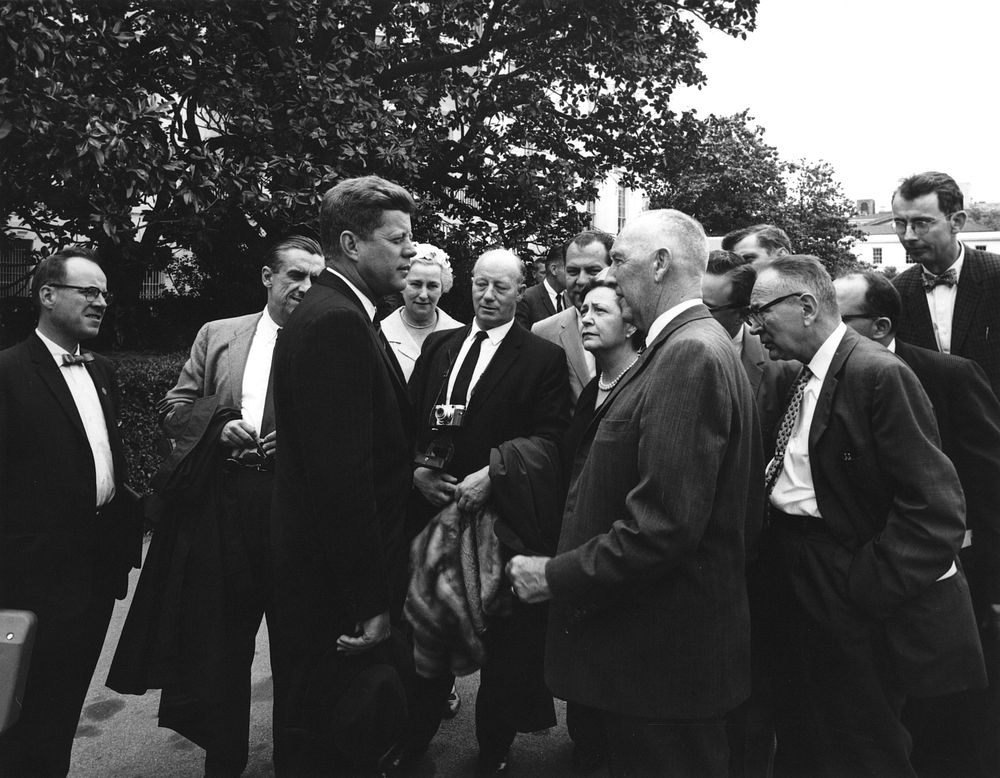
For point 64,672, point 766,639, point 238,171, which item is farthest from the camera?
point 238,171

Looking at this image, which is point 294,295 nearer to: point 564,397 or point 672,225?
point 564,397

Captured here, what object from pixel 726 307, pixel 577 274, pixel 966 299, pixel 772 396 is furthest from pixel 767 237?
pixel 772 396

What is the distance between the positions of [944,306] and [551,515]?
1.91 metres

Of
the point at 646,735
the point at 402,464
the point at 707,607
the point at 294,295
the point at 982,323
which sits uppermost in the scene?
the point at 294,295

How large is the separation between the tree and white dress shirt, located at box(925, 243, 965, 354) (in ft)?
19.0

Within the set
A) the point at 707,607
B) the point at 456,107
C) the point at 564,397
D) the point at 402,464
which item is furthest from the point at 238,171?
the point at 707,607

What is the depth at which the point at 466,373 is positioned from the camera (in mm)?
3539

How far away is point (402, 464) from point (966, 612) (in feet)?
5.89

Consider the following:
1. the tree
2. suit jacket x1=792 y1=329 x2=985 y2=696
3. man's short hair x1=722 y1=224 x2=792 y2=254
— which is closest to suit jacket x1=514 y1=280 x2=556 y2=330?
man's short hair x1=722 y1=224 x2=792 y2=254

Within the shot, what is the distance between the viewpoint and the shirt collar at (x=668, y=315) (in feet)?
7.55

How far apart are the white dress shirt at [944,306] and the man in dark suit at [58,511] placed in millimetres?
3464

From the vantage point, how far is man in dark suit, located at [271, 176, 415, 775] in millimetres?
2395

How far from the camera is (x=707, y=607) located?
215 cm

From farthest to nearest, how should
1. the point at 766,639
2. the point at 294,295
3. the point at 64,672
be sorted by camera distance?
the point at 294,295 < the point at 64,672 < the point at 766,639
